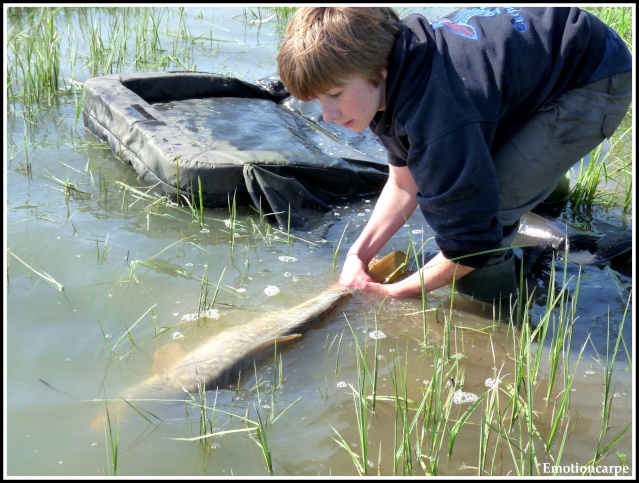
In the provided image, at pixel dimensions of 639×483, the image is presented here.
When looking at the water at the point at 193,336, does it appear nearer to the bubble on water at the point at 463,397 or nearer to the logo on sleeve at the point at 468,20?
the bubble on water at the point at 463,397

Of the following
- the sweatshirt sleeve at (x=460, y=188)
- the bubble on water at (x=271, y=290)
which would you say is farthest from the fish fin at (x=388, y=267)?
the sweatshirt sleeve at (x=460, y=188)

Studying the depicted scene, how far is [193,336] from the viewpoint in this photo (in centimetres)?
374

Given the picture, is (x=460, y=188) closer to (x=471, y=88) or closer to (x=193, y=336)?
(x=471, y=88)

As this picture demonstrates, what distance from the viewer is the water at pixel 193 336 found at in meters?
2.95

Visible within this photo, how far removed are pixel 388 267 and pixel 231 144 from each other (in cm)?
159

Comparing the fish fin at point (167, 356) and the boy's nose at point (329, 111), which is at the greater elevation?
the boy's nose at point (329, 111)

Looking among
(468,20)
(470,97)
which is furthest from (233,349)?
(468,20)

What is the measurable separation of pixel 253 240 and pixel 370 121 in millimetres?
1438

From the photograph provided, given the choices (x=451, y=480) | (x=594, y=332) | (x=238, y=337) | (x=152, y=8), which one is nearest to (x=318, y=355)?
(x=238, y=337)

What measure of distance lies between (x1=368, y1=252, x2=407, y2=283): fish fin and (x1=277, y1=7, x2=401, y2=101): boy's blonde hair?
117 centimetres

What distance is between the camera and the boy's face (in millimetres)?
3331

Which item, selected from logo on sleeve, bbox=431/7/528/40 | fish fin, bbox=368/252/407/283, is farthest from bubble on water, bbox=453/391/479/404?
logo on sleeve, bbox=431/7/528/40

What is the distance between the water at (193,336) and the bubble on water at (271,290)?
11 millimetres

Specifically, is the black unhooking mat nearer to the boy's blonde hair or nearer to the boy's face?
the boy's face
